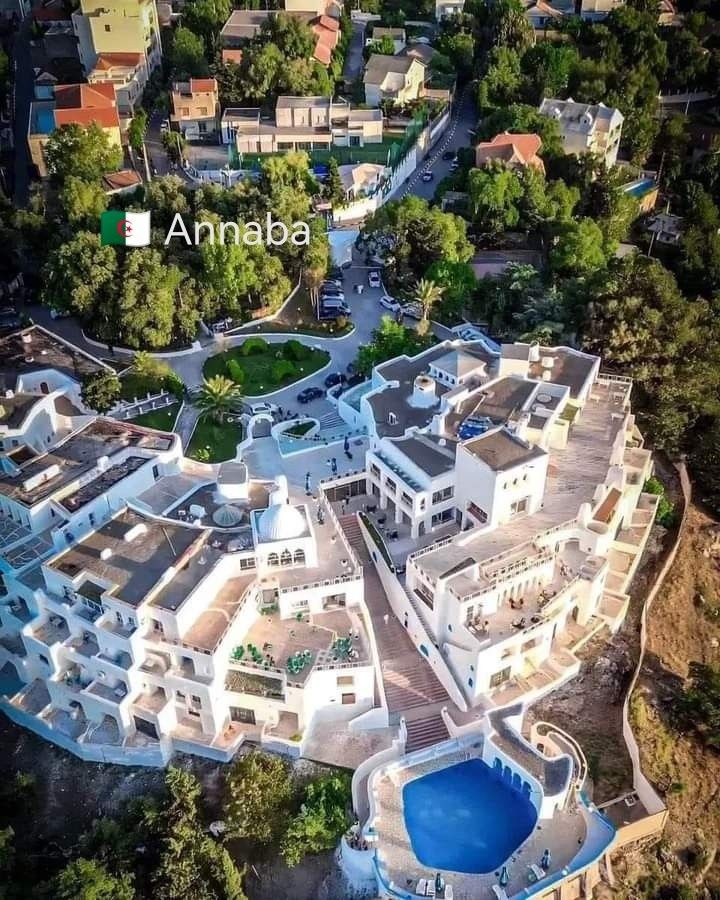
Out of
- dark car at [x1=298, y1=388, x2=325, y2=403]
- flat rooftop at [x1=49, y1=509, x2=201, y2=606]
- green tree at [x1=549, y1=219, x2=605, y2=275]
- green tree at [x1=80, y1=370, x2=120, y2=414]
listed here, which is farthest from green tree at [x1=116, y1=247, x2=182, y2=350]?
green tree at [x1=549, y1=219, x2=605, y2=275]

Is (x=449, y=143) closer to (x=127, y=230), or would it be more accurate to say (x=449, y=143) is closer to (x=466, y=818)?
(x=127, y=230)

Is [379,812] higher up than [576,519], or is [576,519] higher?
A: [576,519]

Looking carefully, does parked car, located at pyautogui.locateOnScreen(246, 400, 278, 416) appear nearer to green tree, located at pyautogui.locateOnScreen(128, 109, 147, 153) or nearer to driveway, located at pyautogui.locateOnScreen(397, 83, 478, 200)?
driveway, located at pyautogui.locateOnScreen(397, 83, 478, 200)

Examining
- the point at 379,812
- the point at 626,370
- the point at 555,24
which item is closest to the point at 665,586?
the point at 626,370

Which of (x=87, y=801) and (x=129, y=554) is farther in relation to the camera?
(x=129, y=554)

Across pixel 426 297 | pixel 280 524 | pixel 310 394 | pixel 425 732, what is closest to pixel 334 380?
pixel 310 394

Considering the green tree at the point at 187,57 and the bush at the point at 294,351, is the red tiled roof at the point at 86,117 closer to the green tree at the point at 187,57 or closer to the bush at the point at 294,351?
the green tree at the point at 187,57

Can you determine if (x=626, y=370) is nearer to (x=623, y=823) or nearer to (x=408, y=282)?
(x=408, y=282)

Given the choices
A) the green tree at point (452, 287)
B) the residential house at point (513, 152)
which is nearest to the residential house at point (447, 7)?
the residential house at point (513, 152)
